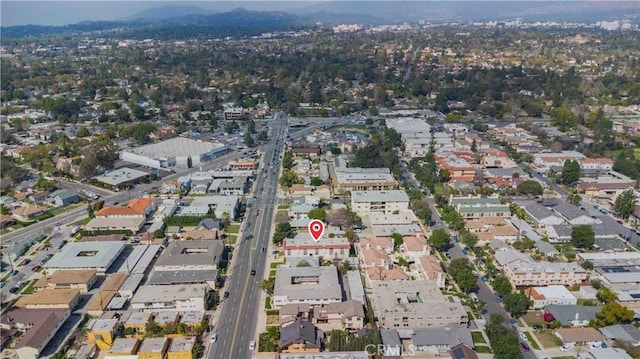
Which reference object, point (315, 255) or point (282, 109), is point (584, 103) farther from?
point (315, 255)

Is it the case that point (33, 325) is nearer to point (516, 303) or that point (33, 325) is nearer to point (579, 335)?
point (516, 303)

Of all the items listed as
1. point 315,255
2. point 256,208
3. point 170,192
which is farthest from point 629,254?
point 170,192

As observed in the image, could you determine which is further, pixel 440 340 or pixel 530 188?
pixel 530 188

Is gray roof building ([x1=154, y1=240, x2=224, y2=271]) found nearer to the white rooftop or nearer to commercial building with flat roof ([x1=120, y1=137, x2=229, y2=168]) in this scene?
commercial building with flat roof ([x1=120, y1=137, x2=229, y2=168])

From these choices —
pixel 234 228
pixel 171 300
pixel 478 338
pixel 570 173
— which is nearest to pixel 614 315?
pixel 478 338

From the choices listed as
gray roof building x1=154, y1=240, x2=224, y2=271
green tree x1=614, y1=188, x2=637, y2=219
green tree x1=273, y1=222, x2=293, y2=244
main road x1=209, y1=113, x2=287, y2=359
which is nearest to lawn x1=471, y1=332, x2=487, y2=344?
main road x1=209, y1=113, x2=287, y2=359

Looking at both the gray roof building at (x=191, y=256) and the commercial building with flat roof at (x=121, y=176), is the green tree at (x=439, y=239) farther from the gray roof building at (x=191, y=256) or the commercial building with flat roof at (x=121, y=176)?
the commercial building with flat roof at (x=121, y=176)

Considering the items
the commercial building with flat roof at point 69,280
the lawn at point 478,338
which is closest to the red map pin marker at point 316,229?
the lawn at point 478,338
